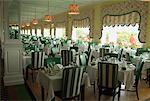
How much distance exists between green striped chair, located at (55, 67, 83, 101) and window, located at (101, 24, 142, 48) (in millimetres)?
5492

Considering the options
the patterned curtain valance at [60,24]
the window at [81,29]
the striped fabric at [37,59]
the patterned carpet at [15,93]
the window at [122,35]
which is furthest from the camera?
the patterned curtain valance at [60,24]

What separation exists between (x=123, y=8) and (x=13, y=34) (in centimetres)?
537

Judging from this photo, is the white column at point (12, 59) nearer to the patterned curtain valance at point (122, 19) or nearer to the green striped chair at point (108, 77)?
the green striped chair at point (108, 77)

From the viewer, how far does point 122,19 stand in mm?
9266

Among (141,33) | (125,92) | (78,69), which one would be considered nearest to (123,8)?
(141,33)

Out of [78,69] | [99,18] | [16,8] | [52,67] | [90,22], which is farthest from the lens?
[90,22]

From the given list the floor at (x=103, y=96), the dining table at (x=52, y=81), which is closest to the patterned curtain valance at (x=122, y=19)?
the floor at (x=103, y=96)

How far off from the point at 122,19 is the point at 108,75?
Answer: 567 centimetres

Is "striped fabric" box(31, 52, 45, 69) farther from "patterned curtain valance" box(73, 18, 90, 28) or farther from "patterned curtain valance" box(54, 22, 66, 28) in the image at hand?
"patterned curtain valance" box(54, 22, 66, 28)

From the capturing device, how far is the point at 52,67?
427 cm

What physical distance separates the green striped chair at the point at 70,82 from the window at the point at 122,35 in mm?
5492

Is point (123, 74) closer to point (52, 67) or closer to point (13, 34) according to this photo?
point (52, 67)

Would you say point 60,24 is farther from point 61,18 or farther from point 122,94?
point 122,94

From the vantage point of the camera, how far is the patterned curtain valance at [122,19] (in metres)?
8.53
